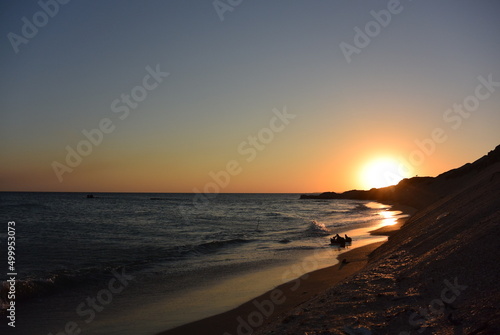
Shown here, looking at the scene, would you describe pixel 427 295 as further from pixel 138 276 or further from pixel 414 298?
pixel 138 276

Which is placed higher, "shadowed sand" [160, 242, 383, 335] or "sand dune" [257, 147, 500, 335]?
"shadowed sand" [160, 242, 383, 335]

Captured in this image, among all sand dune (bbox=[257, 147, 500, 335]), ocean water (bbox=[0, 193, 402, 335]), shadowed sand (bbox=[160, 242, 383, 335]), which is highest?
ocean water (bbox=[0, 193, 402, 335])

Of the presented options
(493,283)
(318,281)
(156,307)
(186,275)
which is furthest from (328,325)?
(186,275)

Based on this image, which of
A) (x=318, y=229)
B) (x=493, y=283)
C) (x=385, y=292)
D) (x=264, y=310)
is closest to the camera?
(x=493, y=283)

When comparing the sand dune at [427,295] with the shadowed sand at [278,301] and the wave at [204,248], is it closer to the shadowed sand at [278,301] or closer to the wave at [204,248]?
the shadowed sand at [278,301]

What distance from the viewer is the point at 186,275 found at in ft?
48.6

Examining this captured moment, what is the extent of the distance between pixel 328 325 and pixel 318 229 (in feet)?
91.9

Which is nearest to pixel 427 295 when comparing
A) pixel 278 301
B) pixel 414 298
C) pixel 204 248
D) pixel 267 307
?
pixel 414 298

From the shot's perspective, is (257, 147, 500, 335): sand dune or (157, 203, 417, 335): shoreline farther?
(157, 203, 417, 335): shoreline

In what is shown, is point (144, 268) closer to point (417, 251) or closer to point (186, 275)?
point (186, 275)

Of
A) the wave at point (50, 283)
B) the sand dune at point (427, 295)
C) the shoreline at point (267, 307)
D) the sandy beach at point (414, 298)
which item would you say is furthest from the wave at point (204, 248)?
the sand dune at point (427, 295)

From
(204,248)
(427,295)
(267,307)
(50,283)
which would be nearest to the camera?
(427,295)

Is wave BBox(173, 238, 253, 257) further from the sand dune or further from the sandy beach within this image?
the sand dune

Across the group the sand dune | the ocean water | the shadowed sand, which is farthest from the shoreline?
the sand dune
